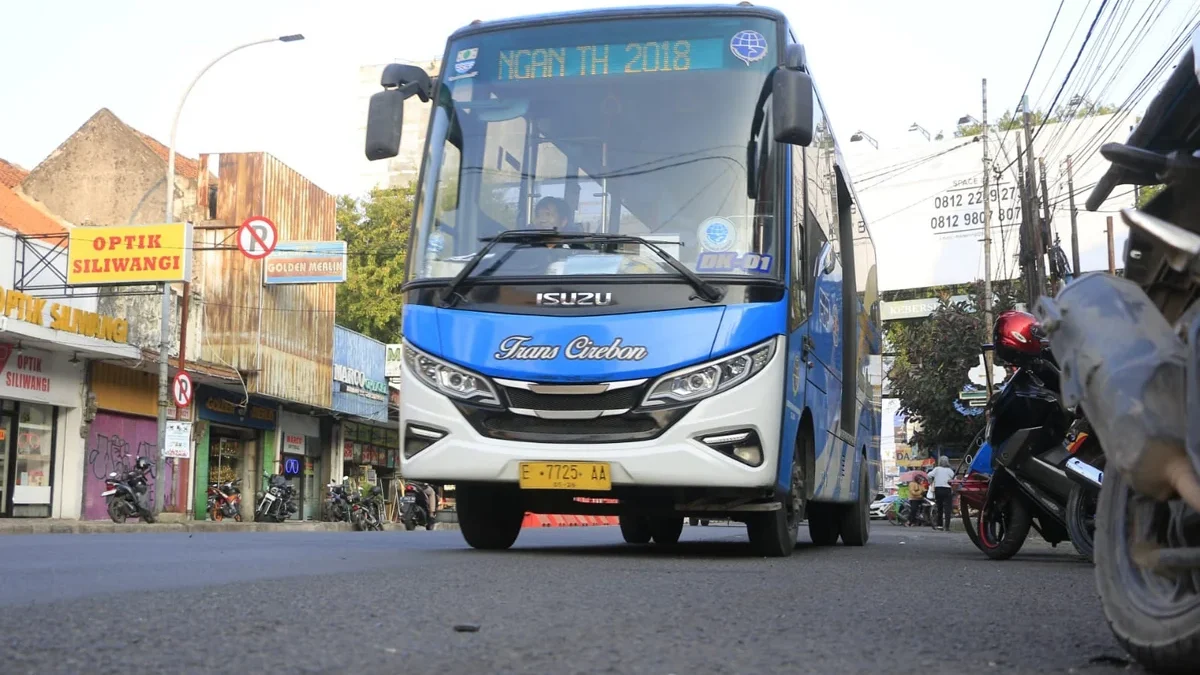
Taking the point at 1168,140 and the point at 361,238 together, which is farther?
the point at 361,238

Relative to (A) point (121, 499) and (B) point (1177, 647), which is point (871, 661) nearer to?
(B) point (1177, 647)

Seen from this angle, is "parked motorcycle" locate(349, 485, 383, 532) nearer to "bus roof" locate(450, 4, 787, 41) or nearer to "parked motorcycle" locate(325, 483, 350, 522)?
"parked motorcycle" locate(325, 483, 350, 522)

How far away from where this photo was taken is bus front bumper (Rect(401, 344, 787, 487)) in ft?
26.3

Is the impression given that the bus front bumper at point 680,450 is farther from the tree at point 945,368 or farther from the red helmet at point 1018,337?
the tree at point 945,368

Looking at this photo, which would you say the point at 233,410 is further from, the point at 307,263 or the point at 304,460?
the point at 304,460

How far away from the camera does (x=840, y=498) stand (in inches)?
465

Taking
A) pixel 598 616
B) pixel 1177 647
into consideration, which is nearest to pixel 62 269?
pixel 598 616

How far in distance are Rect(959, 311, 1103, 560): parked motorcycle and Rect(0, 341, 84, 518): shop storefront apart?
65.1 ft

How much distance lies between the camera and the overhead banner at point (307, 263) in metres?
33.8

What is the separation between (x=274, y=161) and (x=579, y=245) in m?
27.9

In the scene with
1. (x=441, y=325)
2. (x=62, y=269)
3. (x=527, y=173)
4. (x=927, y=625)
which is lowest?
(x=927, y=625)

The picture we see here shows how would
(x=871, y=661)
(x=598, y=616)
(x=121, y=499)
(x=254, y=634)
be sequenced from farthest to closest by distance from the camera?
(x=121, y=499), (x=598, y=616), (x=254, y=634), (x=871, y=661)

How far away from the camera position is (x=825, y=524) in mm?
13695

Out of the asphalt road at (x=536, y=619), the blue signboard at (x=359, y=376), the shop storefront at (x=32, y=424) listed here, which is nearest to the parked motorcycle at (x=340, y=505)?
the blue signboard at (x=359, y=376)
